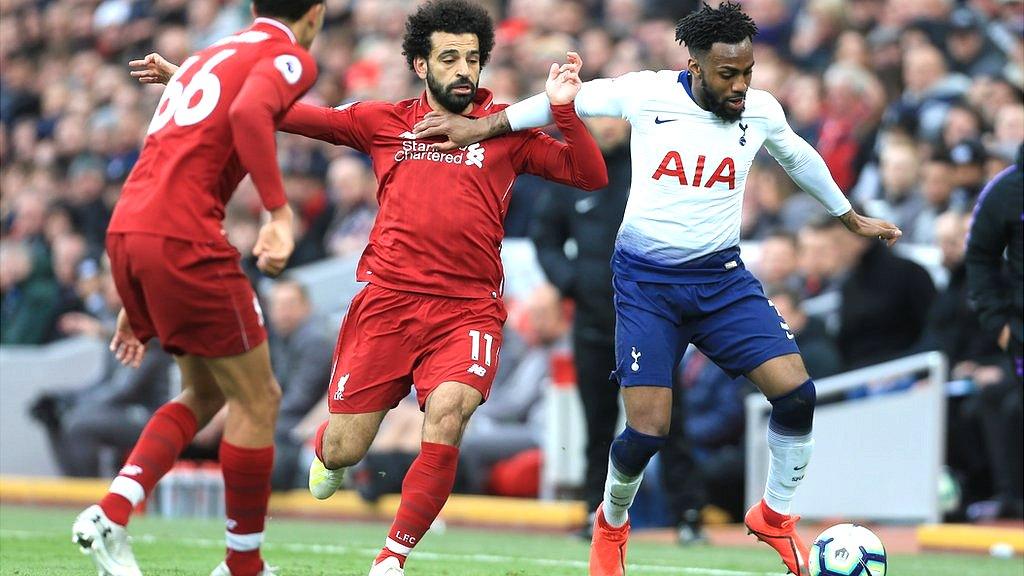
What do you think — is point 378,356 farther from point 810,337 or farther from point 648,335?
point 810,337

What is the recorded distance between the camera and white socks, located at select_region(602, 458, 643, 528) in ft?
24.1

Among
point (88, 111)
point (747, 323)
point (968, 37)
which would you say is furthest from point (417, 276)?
point (88, 111)

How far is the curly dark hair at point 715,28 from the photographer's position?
23.3ft

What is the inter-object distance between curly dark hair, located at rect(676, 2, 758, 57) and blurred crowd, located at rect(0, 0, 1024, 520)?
127 inches

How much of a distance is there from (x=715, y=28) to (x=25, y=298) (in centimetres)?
1204

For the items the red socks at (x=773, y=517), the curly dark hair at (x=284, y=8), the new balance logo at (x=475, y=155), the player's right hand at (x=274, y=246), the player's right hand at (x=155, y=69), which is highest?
the curly dark hair at (x=284, y=8)

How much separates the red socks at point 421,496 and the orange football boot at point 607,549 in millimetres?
871

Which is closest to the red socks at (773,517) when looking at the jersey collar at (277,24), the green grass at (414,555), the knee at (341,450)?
the green grass at (414,555)

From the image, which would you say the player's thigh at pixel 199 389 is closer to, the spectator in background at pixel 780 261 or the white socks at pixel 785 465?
the white socks at pixel 785 465

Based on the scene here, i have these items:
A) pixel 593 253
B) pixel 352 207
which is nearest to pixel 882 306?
pixel 593 253

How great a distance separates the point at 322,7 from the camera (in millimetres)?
6543

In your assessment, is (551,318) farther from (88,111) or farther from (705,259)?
(88,111)

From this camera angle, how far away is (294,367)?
13742 mm

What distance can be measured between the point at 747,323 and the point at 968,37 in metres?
7.30
